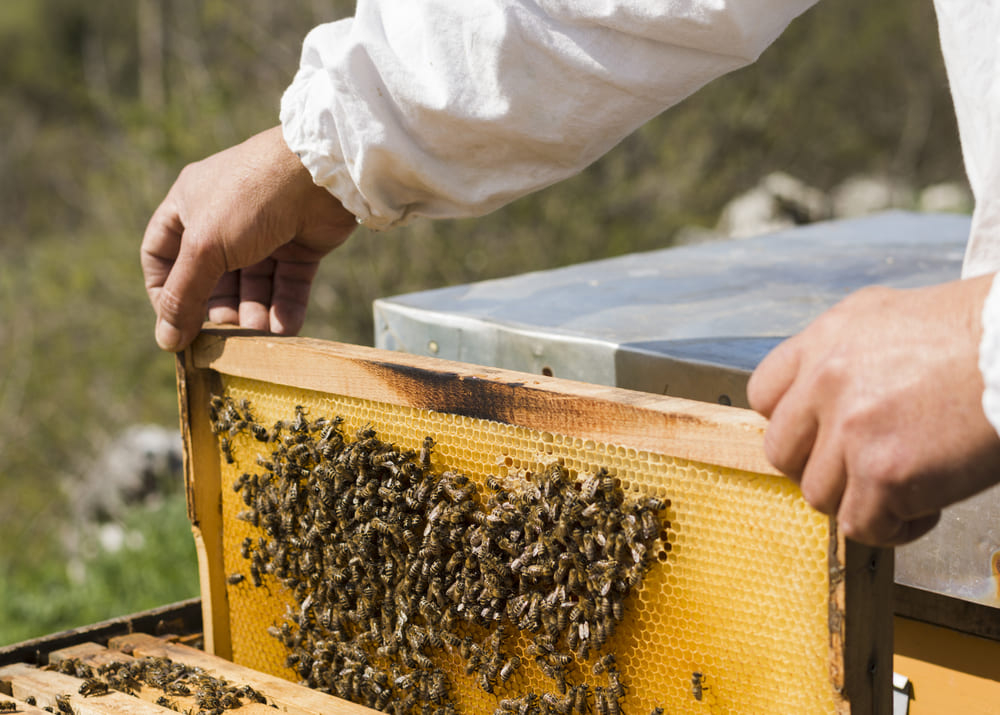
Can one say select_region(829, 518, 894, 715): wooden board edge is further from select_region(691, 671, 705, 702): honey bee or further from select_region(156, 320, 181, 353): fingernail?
select_region(156, 320, 181, 353): fingernail

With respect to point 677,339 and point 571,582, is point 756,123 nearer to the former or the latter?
point 677,339

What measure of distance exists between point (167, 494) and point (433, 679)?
5.08 meters

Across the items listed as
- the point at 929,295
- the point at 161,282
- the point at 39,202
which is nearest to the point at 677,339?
the point at 929,295

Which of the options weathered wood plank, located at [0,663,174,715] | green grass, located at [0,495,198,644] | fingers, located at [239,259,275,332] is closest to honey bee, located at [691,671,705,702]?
weathered wood plank, located at [0,663,174,715]

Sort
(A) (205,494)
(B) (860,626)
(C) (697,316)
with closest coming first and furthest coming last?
(B) (860,626), (A) (205,494), (C) (697,316)

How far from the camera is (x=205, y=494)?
6.65 ft

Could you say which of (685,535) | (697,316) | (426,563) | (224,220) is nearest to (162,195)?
(224,220)

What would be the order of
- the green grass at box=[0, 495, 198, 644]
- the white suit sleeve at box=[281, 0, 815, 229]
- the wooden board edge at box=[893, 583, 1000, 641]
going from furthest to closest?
the green grass at box=[0, 495, 198, 644]
the white suit sleeve at box=[281, 0, 815, 229]
the wooden board edge at box=[893, 583, 1000, 641]

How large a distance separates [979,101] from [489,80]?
0.83m

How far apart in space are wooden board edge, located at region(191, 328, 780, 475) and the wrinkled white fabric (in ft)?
1.34

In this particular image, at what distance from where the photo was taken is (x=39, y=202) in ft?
47.8

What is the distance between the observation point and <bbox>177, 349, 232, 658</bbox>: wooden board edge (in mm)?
1990

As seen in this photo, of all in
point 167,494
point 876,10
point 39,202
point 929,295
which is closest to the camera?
point 929,295

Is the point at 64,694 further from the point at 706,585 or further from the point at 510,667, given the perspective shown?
the point at 706,585
